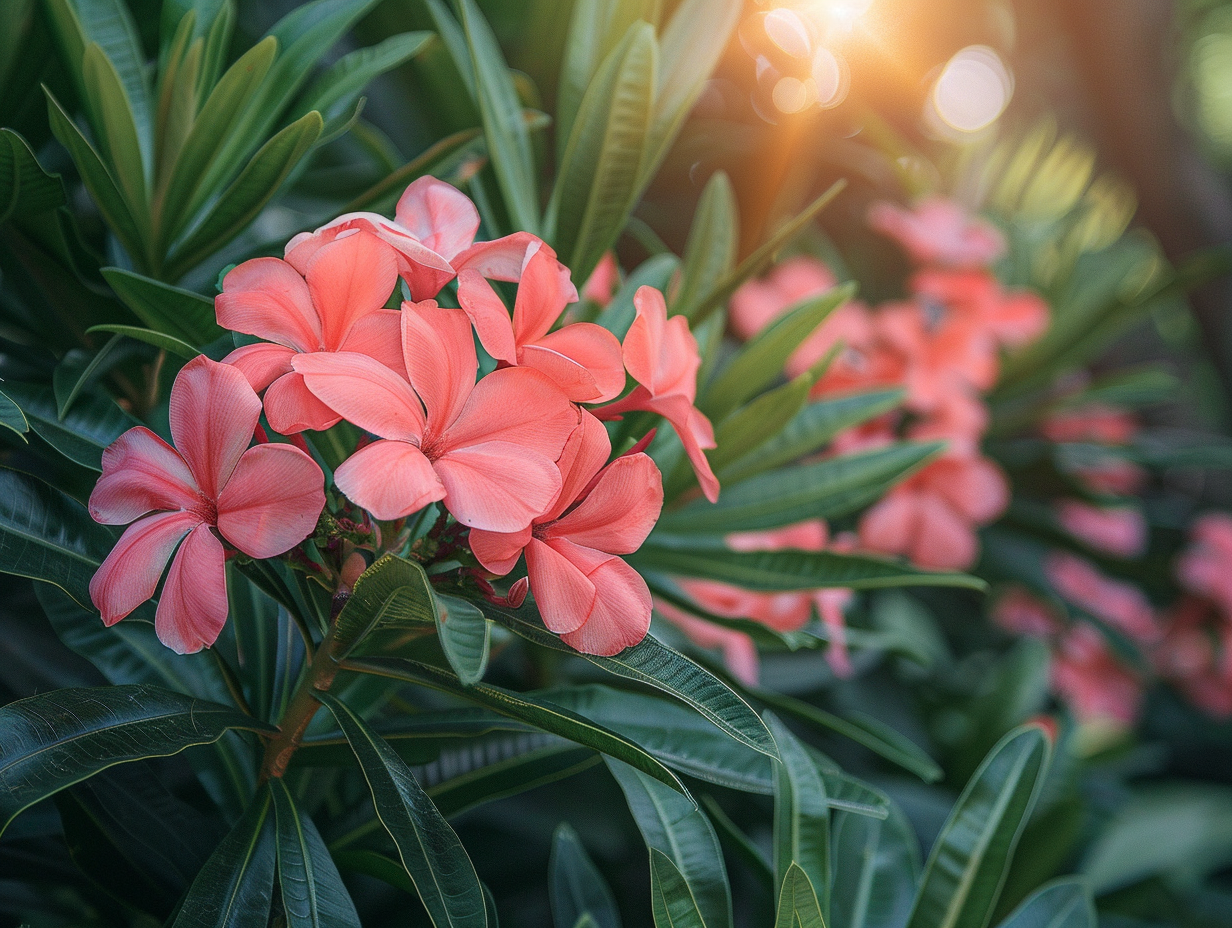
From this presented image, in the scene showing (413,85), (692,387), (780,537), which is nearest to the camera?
(692,387)

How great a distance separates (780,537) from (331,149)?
2.63 feet

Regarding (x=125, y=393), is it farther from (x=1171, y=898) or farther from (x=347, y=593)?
(x=1171, y=898)

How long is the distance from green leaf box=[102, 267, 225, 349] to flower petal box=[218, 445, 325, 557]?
0.17 metres

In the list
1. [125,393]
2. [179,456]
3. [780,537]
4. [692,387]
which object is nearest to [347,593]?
[179,456]

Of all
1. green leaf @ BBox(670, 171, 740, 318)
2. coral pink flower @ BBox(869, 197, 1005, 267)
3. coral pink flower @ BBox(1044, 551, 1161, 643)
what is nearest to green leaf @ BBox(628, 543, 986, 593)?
green leaf @ BBox(670, 171, 740, 318)

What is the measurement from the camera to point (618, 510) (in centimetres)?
42

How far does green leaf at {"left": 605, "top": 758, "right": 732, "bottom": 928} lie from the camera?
1.83 ft

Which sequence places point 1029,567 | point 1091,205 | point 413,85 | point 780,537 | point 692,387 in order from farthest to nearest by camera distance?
1. point 1091,205
2. point 1029,567
3. point 413,85
4. point 780,537
5. point 692,387

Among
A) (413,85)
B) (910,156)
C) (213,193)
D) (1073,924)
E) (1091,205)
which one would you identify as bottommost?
(1073,924)

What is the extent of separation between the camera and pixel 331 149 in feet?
3.80

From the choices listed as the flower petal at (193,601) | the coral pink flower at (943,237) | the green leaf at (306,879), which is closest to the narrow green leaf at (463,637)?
the flower petal at (193,601)

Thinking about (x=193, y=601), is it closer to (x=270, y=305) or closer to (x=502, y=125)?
(x=270, y=305)

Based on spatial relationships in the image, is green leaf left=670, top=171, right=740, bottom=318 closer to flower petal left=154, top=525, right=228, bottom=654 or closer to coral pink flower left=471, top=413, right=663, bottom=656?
coral pink flower left=471, top=413, right=663, bottom=656

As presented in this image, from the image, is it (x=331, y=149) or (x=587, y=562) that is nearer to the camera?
(x=587, y=562)
